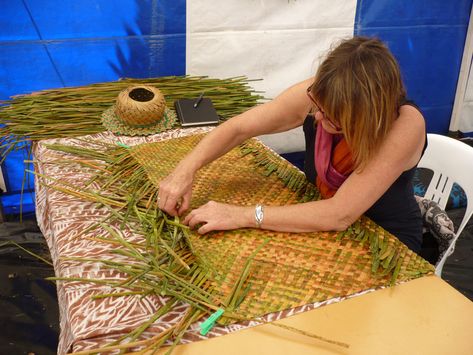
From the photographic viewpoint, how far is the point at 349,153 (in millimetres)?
1340

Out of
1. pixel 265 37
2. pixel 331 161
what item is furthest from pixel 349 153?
pixel 265 37

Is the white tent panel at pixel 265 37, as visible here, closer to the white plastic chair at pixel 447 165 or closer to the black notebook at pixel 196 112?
the black notebook at pixel 196 112

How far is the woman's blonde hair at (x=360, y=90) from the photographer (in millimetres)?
1139

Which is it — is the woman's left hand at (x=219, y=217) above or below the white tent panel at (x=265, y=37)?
below

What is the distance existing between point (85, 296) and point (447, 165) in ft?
4.49

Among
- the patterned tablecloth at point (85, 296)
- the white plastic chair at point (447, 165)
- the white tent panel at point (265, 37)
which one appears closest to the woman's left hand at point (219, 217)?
the patterned tablecloth at point (85, 296)

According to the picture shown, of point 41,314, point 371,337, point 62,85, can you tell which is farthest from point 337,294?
point 62,85

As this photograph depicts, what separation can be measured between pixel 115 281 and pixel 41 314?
1.23 metres

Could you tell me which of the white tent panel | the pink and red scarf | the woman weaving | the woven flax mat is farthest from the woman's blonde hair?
the white tent panel

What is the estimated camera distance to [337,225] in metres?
1.19

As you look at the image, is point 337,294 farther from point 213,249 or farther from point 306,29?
point 306,29

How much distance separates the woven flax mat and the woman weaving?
0.04 meters

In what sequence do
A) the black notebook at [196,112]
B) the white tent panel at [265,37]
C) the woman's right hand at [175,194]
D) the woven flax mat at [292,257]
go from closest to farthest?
the woven flax mat at [292,257], the woman's right hand at [175,194], the black notebook at [196,112], the white tent panel at [265,37]

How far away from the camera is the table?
0.84m
